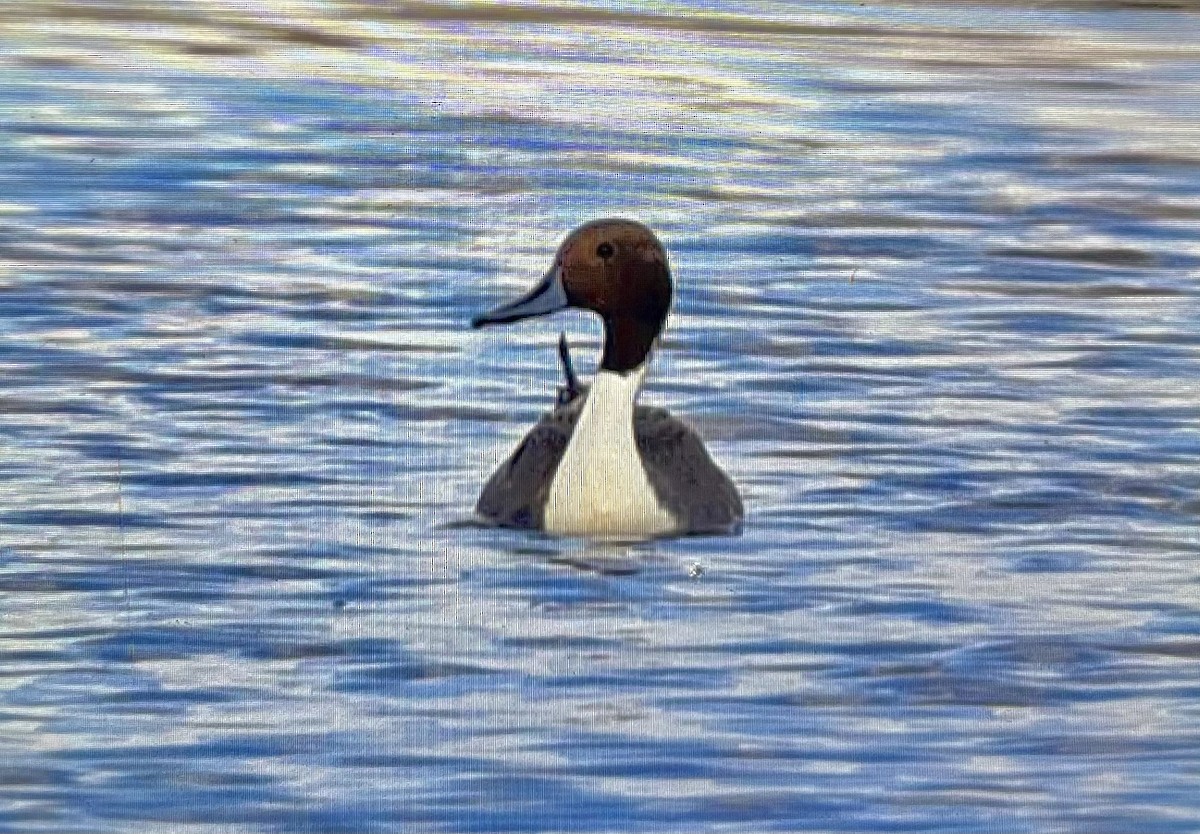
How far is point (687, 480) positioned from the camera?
467 inches

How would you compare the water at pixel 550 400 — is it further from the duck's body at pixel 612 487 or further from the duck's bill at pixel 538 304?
the duck's bill at pixel 538 304

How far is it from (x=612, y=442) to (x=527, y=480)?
28cm

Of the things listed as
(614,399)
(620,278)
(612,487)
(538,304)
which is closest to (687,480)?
(612,487)

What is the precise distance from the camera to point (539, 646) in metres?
10.1

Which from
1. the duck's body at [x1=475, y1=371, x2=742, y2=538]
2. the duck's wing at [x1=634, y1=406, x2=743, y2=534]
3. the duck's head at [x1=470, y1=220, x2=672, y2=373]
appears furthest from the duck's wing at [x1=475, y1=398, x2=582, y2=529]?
the duck's head at [x1=470, y1=220, x2=672, y2=373]

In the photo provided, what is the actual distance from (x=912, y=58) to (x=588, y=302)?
9.00 m

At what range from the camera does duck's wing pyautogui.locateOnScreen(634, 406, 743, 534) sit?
1177 cm

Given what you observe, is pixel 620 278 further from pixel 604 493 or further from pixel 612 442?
pixel 604 493

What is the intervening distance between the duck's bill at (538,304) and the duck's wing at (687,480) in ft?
2.00

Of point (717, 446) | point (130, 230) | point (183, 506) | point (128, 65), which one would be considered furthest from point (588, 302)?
point (128, 65)

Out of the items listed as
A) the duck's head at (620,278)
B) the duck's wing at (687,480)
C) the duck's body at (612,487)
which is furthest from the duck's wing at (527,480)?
the duck's head at (620,278)

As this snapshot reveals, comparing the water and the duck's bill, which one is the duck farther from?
the water

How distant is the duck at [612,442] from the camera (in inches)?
466

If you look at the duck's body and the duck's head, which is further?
the duck's head
